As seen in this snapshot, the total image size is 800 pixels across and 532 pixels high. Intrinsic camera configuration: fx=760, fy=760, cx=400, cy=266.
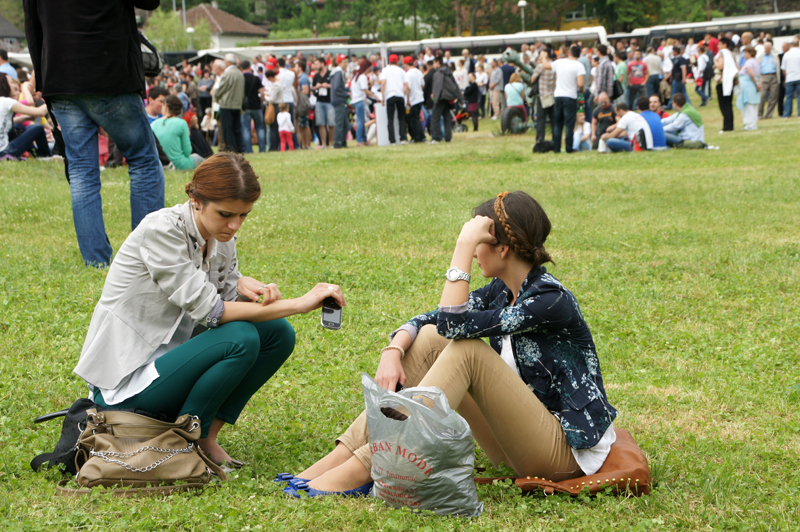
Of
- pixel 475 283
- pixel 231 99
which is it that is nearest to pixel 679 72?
pixel 231 99

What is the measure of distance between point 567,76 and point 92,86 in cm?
1136

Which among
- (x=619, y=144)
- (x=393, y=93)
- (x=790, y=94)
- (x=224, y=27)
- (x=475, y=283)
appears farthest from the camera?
(x=224, y=27)

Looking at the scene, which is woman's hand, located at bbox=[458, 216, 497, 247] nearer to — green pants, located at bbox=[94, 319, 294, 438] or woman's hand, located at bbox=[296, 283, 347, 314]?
woman's hand, located at bbox=[296, 283, 347, 314]

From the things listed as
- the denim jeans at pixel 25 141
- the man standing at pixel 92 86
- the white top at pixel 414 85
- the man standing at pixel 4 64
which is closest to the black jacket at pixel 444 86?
A: the white top at pixel 414 85

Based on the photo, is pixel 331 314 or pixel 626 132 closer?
pixel 331 314

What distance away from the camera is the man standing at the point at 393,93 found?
19297 mm

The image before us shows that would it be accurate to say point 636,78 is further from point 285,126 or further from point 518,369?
point 518,369

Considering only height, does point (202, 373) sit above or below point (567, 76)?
below

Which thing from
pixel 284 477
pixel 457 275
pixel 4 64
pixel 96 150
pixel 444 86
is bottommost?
pixel 284 477

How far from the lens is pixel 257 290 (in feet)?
12.0

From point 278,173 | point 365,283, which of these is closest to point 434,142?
point 278,173

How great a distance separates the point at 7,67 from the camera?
15383 mm

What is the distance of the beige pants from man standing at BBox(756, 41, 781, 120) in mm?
21880

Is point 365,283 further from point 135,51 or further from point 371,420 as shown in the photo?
point 371,420
